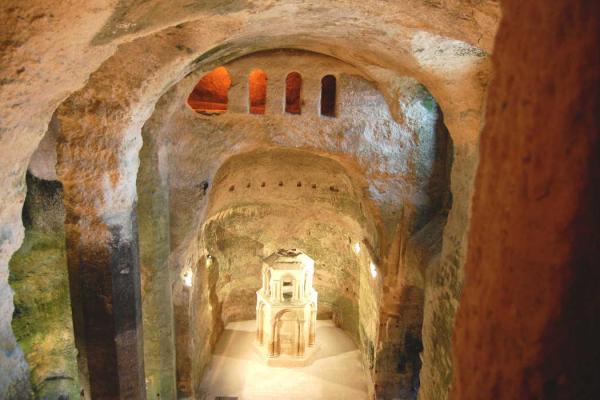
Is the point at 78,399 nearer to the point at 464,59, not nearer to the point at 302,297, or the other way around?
the point at 302,297

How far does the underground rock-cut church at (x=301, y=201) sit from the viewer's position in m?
1.11

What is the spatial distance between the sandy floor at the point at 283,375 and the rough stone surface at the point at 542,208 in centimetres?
899

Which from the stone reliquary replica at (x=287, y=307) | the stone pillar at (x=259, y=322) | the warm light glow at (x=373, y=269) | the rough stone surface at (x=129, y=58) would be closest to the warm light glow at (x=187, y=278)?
the stone reliquary replica at (x=287, y=307)

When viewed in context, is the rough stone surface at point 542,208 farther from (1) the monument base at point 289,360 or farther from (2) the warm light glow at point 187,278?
(1) the monument base at point 289,360

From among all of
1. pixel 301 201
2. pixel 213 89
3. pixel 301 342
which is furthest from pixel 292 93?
pixel 301 342

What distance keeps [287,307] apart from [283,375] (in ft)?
4.77

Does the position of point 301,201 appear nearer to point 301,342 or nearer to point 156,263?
point 301,342

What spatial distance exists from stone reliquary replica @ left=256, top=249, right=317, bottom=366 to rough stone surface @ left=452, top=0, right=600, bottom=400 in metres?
9.04

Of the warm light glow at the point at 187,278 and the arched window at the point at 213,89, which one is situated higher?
the arched window at the point at 213,89

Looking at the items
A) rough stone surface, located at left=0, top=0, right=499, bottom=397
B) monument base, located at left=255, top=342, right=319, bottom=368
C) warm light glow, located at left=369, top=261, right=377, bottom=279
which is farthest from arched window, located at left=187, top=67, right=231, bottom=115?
monument base, located at left=255, top=342, right=319, bottom=368

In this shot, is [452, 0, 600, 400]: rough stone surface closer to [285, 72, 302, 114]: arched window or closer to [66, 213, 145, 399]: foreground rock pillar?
[66, 213, 145, 399]: foreground rock pillar

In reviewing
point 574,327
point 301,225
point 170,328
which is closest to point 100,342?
point 170,328

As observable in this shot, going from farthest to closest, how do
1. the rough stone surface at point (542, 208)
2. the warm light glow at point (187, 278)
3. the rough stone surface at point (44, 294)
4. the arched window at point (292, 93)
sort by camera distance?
the arched window at point (292, 93), the warm light glow at point (187, 278), the rough stone surface at point (44, 294), the rough stone surface at point (542, 208)

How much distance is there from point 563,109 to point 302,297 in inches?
384
